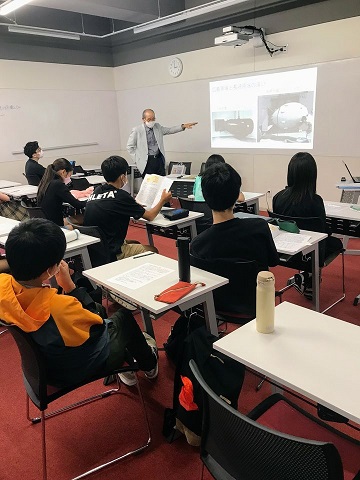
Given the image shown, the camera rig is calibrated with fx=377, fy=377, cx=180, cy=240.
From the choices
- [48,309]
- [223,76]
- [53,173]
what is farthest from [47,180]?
[223,76]

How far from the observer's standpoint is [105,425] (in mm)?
1970

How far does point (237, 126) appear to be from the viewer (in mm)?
5953

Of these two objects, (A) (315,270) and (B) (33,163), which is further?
(B) (33,163)

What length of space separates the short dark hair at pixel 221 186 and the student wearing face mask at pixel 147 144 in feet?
13.0

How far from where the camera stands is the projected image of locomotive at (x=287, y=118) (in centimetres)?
514

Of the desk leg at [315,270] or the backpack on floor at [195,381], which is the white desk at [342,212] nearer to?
the desk leg at [315,270]

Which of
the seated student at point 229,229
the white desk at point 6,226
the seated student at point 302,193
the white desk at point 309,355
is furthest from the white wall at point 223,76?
the white desk at point 309,355

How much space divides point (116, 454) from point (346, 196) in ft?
11.1

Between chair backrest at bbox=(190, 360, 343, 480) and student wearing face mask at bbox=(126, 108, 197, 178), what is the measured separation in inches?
196

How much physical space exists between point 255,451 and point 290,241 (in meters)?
1.61

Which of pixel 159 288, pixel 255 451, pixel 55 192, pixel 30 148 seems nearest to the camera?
pixel 255 451

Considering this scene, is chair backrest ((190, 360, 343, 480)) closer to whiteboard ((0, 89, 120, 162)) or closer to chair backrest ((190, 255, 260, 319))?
chair backrest ((190, 255, 260, 319))

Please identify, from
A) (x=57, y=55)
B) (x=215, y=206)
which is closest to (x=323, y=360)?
(x=215, y=206)

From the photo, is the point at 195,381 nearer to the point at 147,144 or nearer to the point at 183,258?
the point at 183,258
